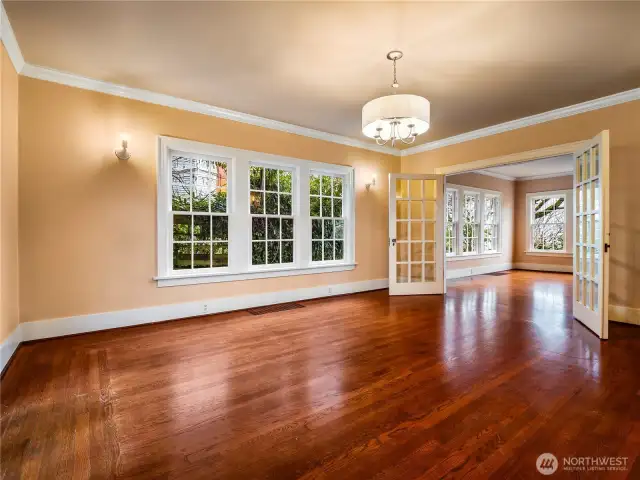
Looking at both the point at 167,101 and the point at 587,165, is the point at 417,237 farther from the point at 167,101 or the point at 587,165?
the point at 167,101

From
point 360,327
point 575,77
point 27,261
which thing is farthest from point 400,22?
point 27,261

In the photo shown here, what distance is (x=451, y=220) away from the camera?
8.03m

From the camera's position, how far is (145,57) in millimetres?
3094

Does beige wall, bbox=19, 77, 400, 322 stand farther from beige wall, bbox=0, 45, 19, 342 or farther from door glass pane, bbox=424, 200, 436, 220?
door glass pane, bbox=424, 200, 436, 220

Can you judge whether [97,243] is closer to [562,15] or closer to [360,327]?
[360,327]

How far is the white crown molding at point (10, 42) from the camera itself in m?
2.53

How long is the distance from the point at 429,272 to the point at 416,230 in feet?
2.58

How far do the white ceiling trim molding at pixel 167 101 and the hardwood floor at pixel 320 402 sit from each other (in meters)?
2.64

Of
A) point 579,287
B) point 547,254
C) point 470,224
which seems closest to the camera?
point 579,287

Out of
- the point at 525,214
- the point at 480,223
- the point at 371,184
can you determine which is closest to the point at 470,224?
the point at 480,223

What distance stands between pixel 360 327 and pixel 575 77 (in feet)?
11.5

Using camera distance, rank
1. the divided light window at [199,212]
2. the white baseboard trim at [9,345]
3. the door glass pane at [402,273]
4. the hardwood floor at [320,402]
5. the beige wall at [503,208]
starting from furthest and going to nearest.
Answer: the beige wall at [503,208] → the door glass pane at [402,273] → the divided light window at [199,212] → the white baseboard trim at [9,345] → the hardwood floor at [320,402]

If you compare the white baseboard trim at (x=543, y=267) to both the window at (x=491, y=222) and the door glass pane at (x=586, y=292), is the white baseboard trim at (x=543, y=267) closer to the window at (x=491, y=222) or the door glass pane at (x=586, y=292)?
the window at (x=491, y=222)

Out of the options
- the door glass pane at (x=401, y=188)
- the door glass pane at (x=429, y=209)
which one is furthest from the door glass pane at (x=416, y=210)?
the door glass pane at (x=401, y=188)
